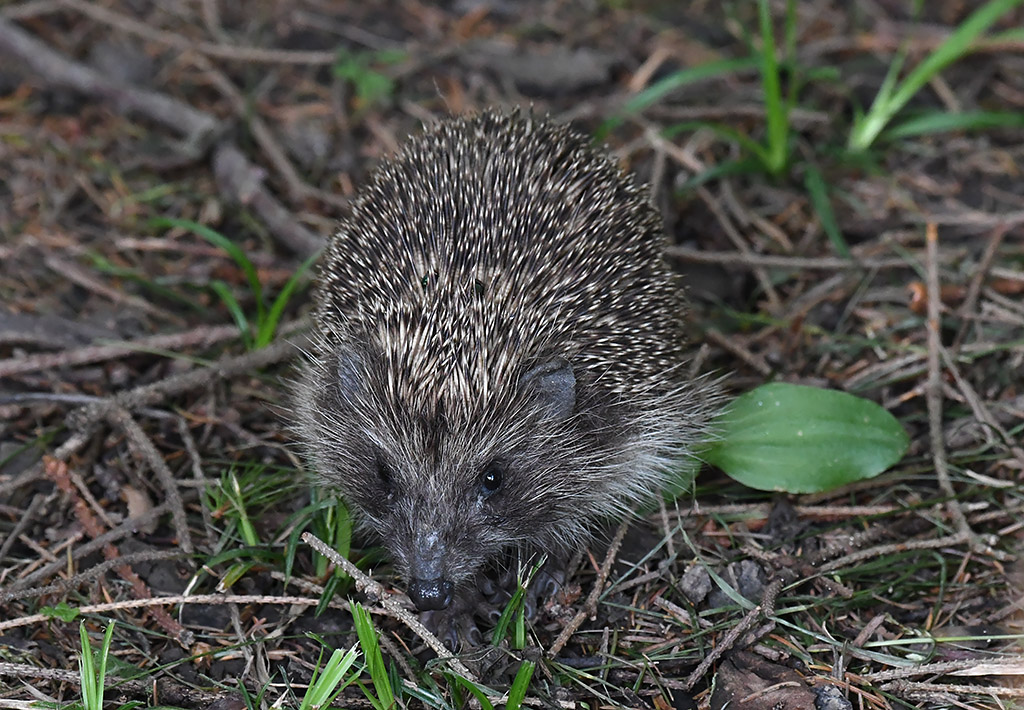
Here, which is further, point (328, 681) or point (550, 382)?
point (550, 382)

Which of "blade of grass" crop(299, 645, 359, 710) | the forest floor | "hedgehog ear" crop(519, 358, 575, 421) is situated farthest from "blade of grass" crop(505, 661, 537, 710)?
"hedgehog ear" crop(519, 358, 575, 421)

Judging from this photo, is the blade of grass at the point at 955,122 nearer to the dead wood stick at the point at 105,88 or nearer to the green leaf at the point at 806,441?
the green leaf at the point at 806,441

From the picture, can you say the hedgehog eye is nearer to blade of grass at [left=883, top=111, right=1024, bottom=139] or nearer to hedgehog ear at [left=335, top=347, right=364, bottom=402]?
hedgehog ear at [left=335, top=347, right=364, bottom=402]

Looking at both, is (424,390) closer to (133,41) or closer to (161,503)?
(161,503)

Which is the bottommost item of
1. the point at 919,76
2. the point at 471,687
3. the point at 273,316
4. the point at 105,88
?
Answer: the point at 471,687

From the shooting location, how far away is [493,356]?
175 inches

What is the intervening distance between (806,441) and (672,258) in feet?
5.62

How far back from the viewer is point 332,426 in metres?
4.75

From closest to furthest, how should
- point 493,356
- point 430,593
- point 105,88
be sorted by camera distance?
point 430,593 → point 493,356 → point 105,88

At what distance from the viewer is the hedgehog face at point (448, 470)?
4.25 m

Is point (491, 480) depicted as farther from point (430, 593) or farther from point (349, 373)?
point (349, 373)

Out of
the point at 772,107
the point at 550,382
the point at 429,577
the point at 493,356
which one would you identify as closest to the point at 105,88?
the point at 493,356

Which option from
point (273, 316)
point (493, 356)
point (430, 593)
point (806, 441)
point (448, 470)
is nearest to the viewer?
point (430, 593)

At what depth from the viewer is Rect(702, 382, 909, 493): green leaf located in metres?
4.88
